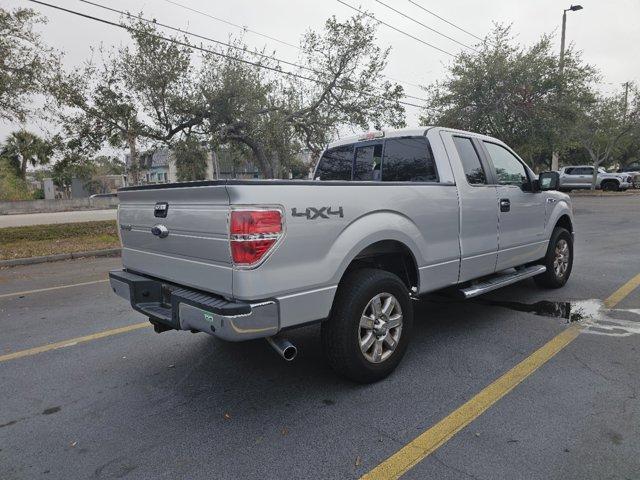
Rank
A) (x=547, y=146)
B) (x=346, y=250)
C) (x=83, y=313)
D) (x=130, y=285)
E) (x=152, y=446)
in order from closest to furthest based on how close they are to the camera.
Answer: (x=152, y=446) → (x=346, y=250) → (x=130, y=285) → (x=83, y=313) → (x=547, y=146)

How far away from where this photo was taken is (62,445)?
275cm

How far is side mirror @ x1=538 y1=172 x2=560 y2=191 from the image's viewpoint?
521 centimetres

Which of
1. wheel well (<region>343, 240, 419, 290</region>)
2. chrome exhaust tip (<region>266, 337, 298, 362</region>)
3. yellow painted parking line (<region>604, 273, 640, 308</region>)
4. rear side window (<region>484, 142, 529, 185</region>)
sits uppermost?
rear side window (<region>484, 142, 529, 185</region>)

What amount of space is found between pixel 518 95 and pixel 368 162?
18826 mm

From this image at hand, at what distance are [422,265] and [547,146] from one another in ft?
69.0

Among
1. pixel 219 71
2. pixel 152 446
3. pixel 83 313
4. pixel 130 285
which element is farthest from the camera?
pixel 219 71

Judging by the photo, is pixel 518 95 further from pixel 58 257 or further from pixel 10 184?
pixel 10 184

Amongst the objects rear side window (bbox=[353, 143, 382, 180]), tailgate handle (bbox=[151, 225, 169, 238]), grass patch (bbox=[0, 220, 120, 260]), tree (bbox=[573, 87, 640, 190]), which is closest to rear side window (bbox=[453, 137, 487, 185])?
rear side window (bbox=[353, 143, 382, 180])

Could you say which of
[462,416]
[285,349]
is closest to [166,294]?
[285,349]

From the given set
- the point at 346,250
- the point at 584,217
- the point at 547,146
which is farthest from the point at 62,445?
the point at 547,146

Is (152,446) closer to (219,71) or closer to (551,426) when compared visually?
(551,426)

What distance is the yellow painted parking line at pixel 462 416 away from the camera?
97.4 inches

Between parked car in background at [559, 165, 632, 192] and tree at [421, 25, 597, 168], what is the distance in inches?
383

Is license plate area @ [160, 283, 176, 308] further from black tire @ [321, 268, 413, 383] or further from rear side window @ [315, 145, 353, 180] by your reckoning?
rear side window @ [315, 145, 353, 180]
